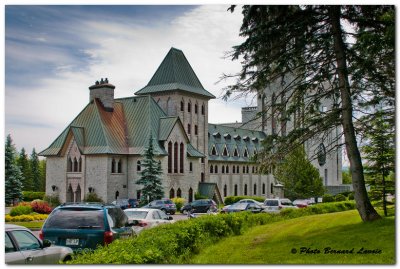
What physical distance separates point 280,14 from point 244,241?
6.53 meters

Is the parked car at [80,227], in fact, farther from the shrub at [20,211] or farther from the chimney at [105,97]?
the chimney at [105,97]

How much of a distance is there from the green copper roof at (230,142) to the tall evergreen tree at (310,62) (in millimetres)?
49666

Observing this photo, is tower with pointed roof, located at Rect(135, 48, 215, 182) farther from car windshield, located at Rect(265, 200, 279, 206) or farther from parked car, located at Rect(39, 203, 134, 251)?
parked car, located at Rect(39, 203, 134, 251)

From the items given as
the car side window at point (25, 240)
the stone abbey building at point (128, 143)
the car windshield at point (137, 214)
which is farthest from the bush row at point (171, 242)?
the stone abbey building at point (128, 143)

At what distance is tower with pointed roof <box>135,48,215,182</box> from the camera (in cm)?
5741

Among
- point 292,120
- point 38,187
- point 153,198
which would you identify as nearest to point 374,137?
point 292,120

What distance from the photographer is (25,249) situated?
1036 centimetres

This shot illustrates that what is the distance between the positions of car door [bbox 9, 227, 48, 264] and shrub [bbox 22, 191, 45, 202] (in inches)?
1502

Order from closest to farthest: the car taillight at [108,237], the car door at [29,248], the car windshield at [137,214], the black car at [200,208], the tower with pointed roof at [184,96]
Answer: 1. the car door at [29,248]
2. the car taillight at [108,237]
3. the car windshield at [137,214]
4. the black car at [200,208]
5. the tower with pointed roof at [184,96]

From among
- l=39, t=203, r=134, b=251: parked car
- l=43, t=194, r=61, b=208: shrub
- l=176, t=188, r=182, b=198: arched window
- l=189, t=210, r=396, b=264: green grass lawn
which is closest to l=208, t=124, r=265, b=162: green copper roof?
l=176, t=188, r=182, b=198: arched window

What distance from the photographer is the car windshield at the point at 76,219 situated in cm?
1284

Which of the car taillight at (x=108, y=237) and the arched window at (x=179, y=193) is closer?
the car taillight at (x=108, y=237)

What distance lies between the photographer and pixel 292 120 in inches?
728

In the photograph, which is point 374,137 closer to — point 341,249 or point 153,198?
point 341,249
